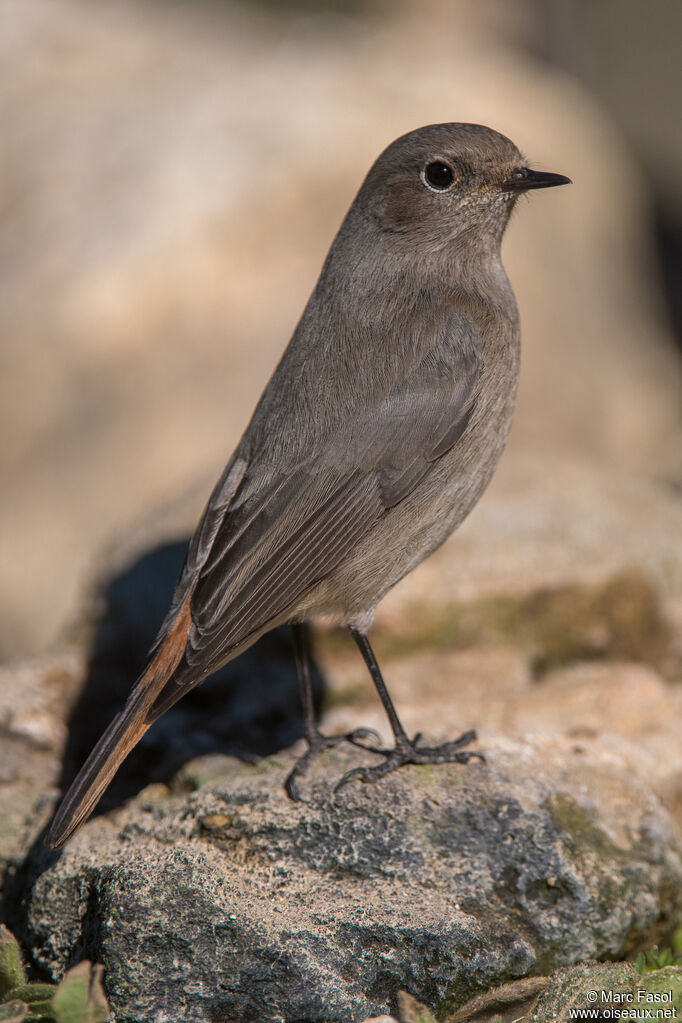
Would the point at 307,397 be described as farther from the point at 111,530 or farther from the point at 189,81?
the point at 189,81

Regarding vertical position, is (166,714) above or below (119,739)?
above

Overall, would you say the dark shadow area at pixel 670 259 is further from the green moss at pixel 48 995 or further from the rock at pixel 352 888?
the green moss at pixel 48 995

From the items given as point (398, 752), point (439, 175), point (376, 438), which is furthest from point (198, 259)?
point (398, 752)

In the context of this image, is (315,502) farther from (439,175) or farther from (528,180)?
(528,180)

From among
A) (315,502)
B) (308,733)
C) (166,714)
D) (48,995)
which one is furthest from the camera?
(166,714)

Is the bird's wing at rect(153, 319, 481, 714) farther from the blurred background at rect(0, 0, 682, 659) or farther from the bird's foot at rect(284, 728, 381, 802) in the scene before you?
the blurred background at rect(0, 0, 682, 659)

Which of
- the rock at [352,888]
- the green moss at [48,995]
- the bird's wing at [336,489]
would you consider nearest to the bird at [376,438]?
the bird's wing at [336,489]
